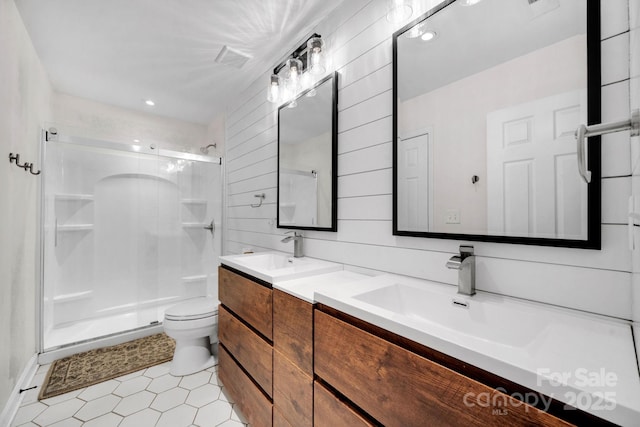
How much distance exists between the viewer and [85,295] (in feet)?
8.67

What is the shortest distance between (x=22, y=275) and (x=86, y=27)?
5.60 ft

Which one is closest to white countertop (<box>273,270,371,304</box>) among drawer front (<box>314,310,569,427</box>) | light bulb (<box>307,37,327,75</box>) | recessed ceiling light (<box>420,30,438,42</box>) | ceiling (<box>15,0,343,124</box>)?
drawer front (<box>314,310,569,427</box>)

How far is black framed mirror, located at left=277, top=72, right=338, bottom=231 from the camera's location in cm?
159

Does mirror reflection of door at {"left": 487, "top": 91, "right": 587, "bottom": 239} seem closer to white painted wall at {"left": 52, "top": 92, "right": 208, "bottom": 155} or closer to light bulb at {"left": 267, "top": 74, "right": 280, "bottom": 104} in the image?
light bulb at {"left": 267, "top": 74, "right": 280, "bottom": 104}

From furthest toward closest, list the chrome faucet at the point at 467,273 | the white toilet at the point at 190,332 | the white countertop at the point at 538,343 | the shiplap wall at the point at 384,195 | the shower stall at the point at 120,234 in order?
the shower stall at the point at 120,234 < the white toilet at the point at 190,332 < the chrome faucet at the point at 467,273 < the shiplap wall at the point at 384,195 < the white countertop at the point at 538,343

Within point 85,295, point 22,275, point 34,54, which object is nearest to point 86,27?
point 34,54

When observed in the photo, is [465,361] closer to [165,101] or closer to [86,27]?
[86,27]

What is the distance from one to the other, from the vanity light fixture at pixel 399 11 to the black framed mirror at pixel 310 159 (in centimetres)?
44

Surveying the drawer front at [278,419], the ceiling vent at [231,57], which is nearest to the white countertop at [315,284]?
the drawer front at [278,419]

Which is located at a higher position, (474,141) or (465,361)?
(474,141)

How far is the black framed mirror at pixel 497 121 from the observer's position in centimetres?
80

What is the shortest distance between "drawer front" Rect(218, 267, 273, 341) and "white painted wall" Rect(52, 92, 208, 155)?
89.6 inches

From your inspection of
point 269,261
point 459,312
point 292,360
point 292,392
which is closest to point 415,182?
point 459,312

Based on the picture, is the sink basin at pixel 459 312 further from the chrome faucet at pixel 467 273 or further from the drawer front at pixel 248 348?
the drawer front at pixel 248 348
